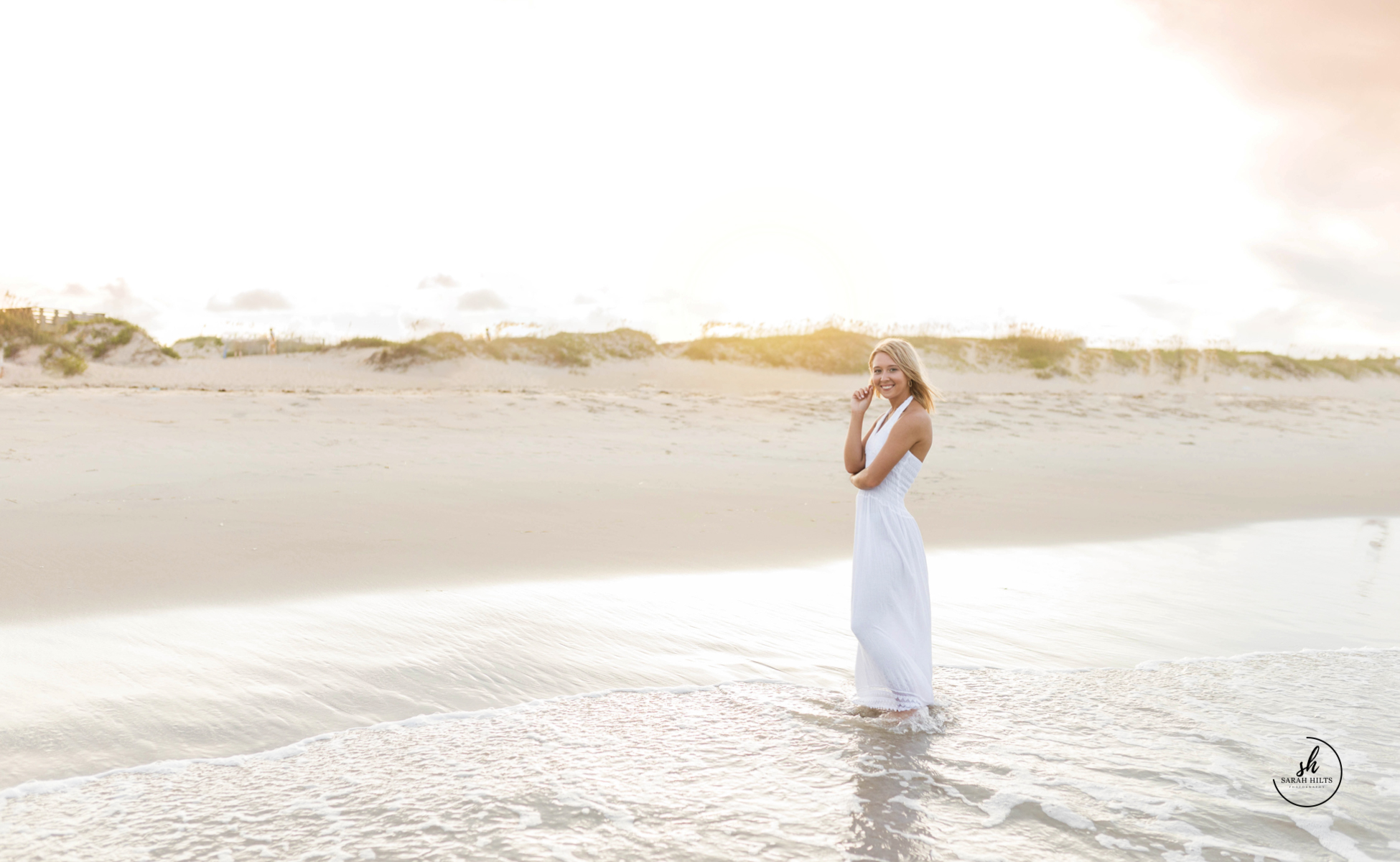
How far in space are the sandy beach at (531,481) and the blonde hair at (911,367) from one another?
2.96 metres

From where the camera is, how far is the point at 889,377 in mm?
4090

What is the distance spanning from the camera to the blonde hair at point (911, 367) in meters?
4.09

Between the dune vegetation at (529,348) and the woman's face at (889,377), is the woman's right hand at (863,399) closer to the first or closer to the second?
the woman's face at (889,377)

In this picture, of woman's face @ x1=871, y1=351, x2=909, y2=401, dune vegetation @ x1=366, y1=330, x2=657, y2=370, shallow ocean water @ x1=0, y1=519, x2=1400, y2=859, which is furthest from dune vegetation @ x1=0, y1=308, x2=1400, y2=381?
woman's face @ x1=871, y1=351, x2=909, y2=401

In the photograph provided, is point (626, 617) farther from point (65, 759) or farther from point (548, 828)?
point (65, 759)

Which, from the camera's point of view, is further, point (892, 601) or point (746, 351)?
point (746, 351)

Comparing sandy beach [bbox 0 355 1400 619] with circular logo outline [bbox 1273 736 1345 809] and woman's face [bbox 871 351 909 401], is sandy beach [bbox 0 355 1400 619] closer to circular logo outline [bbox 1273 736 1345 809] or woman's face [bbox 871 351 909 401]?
woman's face [bbox 871 351 909 401]

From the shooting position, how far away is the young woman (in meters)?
3.97

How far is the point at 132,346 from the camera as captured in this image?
20.2 metres

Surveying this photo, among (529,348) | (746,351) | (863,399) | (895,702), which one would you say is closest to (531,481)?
(863,399)

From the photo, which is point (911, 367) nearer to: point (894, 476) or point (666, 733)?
point (894, 476)

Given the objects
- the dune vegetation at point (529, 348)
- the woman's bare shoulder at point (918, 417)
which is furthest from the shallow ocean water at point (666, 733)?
the dune vegetation at point (529, 348)

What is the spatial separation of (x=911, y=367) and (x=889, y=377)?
0.12 meters

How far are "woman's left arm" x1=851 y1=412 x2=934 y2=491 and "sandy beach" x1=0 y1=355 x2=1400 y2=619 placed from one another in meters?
2.84
